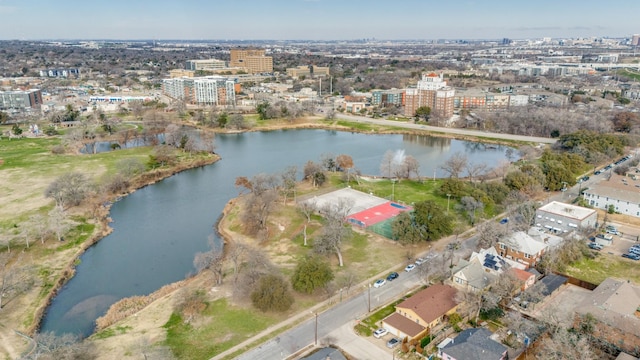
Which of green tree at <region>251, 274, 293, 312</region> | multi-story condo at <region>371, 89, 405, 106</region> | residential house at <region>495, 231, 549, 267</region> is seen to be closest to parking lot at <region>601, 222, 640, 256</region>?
residential house at <region>495, 231, 549, 267</region>

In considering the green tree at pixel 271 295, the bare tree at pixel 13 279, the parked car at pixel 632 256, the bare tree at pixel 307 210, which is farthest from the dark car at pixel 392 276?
the bare tree at pixel 13 279

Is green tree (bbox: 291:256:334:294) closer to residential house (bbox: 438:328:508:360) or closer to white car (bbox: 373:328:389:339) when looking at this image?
white car (bbox: 373:328:389:339)

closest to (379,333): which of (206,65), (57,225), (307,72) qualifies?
(57,225)

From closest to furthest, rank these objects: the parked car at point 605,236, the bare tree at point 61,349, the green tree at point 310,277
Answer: the bare tree at point 61,349 → the green tree at point 310,277 → the parked car at point 605,236

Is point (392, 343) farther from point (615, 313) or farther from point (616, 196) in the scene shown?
point (616, 196)

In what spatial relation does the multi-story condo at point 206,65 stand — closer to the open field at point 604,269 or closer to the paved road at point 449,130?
the paved road at point 449,130

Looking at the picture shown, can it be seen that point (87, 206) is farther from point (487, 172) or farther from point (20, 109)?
point (20, 109)

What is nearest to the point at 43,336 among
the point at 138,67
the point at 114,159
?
the point at 114,159

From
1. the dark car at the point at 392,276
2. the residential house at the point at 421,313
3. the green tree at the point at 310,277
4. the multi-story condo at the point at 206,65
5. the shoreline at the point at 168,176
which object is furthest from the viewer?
the multi-story condo at the point at 206,65
